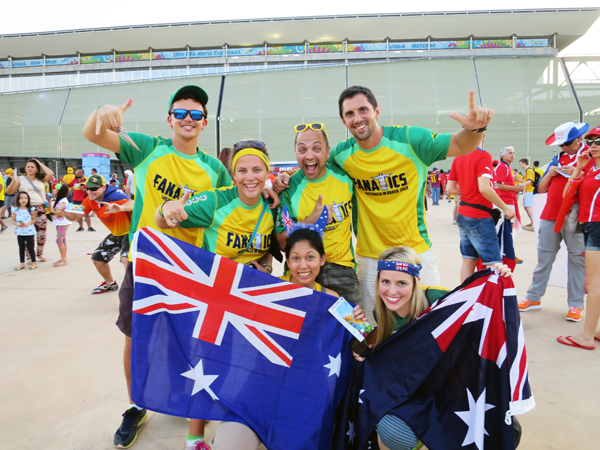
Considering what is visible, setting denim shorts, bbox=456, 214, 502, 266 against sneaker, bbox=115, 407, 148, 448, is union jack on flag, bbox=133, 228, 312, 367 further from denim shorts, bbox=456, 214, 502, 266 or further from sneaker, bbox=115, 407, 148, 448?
denim shorts, bbox=456, 214, 502, 266

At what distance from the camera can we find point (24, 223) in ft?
21.5

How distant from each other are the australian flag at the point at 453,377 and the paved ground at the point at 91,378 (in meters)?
0.75

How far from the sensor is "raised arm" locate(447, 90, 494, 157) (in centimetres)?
228

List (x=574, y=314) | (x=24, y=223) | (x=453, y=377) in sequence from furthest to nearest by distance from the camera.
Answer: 1. (x=24, y=223)
2. (x=574, y=314)
3. (x=453, y=377)

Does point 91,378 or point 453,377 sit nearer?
point 453,377

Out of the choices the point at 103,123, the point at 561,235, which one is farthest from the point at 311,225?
the point at 561,235

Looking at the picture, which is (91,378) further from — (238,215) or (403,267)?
(403,267)

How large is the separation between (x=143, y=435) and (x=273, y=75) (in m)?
26.7

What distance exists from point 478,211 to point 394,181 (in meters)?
2.24

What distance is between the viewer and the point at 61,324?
13.6 ft

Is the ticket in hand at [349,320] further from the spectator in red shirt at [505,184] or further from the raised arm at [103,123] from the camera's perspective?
the spectator in red shirt at [505,184]

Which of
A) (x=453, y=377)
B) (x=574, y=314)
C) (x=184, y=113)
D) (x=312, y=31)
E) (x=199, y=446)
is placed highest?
(x=312, y=31)

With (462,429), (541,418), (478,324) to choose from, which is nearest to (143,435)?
(462,429)

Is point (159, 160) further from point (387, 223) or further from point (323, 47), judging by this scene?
point (323, 47)
